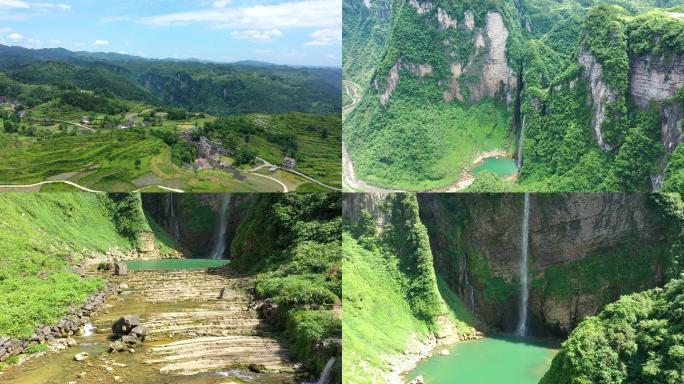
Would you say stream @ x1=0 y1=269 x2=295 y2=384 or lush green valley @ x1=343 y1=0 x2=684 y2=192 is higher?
lush green valley @ x1=343 y1=0 x2=684 y2=192

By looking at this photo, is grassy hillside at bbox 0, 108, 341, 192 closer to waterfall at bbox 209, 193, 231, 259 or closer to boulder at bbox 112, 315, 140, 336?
boulder at bbox 112, 315, 140, 336

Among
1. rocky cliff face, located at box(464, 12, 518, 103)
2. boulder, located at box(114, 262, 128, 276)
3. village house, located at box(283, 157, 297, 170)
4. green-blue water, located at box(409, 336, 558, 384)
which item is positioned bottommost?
green-blue water, located at box(409, 336, 558, 384)

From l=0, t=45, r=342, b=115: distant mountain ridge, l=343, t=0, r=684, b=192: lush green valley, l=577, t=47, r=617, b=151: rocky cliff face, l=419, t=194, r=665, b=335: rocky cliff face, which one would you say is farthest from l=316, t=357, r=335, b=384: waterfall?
l=577, t=47, r=617, b=151: rocky cliff face

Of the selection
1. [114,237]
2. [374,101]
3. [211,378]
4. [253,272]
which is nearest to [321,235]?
[253,272]

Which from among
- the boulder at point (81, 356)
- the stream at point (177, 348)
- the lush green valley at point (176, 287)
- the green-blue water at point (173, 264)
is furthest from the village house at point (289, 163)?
the green-blue water at point (173, 264)

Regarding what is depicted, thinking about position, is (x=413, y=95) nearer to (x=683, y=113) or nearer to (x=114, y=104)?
(x=683, y=113)

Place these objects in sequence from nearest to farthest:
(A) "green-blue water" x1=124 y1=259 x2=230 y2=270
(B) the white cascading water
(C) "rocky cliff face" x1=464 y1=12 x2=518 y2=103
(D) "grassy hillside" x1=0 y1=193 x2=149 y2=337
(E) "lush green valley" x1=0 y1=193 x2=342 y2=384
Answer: (E) "lush green valley" x1=0 y1=193 x2=342 y2=384
(D) "grassy hillside" x1=0 y1=193 x2=149 y2=337
(A) "green-blue water" x1=124 y1=259 x2=230 y2=270
(B) the white cascading water
(C) "rocky cliff face" x1=464 y1=12 x2=518 y2=103

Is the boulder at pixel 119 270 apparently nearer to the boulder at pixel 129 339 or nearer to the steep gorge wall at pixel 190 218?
the steep gorge wall at pixel 190 218

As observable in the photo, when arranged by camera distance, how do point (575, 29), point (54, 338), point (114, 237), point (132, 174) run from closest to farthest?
point (54, 338) → point (132, 174) → point (114, 237) → point (575, 29)
